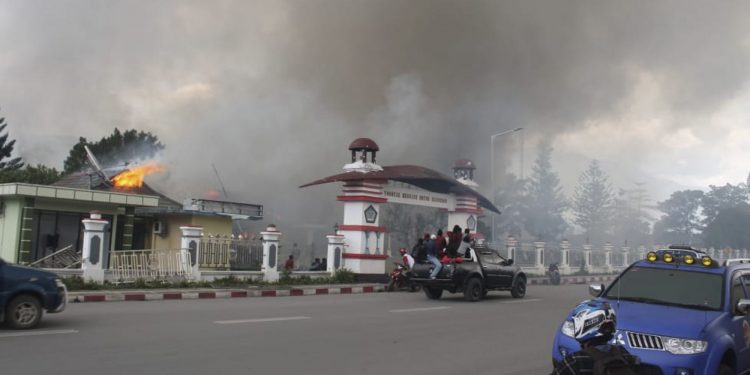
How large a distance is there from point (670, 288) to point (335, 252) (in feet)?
53.8

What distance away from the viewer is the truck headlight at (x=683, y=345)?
5.24 metres

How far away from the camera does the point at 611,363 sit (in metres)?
3.42

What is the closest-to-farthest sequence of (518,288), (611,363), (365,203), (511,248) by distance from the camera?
(611,363), (518,288), (365,203), (511,248)

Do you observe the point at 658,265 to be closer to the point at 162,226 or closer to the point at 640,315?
the point at 640,315

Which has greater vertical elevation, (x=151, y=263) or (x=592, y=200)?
(x=592, y=200)

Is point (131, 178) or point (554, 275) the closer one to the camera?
point (554, 275)

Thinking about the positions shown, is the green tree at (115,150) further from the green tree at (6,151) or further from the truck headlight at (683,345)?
the truck headlight at (683,345)

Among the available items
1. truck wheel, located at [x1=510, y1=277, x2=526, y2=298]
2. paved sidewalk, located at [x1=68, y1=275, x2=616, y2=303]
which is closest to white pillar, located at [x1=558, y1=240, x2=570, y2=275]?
paved sidewalk, located at [x1=68, y1=275, x2=616, y2=303]

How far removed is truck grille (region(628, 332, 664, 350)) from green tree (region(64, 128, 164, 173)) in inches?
2166

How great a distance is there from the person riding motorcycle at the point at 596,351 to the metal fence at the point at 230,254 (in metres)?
16.7

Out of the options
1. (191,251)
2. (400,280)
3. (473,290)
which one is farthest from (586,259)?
(191,251)

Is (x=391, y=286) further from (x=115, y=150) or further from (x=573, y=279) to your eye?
(x=115, y=150)

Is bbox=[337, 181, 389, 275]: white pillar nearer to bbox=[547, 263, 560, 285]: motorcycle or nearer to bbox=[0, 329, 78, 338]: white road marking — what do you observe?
bbox=[547, 263, 560, 285]: motorcycle

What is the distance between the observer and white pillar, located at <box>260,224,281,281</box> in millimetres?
19969
